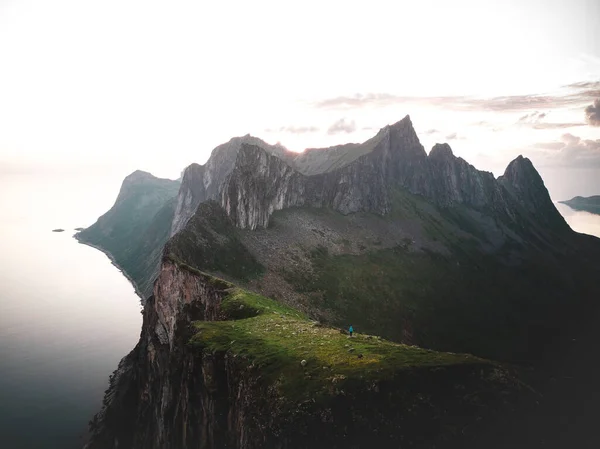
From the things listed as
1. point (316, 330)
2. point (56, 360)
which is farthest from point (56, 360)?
point (316, 330)

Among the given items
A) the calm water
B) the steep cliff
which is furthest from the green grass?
the calm water

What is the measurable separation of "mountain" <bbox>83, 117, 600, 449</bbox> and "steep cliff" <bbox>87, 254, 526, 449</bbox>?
A: 0.12 meters

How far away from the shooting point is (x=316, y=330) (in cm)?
4462

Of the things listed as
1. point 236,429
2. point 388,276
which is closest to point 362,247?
point 388,276

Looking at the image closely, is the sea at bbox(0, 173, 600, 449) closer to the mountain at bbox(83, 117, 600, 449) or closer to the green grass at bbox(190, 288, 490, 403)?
the mountain at bbox(83, 117, 600, 449)

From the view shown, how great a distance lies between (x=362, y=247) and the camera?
166750 mm

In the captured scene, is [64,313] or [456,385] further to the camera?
[64,313]

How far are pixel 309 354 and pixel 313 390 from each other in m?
5.55

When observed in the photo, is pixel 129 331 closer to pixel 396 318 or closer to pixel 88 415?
pixel 88 415

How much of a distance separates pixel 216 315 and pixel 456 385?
40.6 meters

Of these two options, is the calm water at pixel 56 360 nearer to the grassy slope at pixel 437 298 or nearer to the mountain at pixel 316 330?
the mountain at pixel 316 330

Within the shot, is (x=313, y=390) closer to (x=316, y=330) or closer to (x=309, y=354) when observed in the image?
(x=309, y=354)

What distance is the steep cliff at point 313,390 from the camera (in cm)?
2692

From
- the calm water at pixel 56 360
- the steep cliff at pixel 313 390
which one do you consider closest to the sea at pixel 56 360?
the calm water at pixel 56 360
